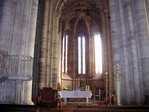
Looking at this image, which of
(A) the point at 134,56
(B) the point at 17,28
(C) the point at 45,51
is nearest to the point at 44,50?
(C) the point at 45,51

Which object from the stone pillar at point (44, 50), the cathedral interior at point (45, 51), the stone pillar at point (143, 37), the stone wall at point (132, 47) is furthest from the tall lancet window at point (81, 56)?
the stone pillar at point (143, 37)

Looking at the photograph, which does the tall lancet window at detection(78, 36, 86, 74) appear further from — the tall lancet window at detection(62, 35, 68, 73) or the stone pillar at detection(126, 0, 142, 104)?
the stone pillar at detection(126, 0, 142, 104)

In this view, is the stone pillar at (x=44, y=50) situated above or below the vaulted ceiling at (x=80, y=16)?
below

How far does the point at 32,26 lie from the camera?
10.1 m

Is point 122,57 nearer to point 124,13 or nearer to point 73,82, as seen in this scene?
point 124,13

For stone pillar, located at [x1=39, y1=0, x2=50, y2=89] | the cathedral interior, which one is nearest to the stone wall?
the cathedral interior

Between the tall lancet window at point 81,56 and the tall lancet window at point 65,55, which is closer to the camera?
the tall lancet window at point 65,55

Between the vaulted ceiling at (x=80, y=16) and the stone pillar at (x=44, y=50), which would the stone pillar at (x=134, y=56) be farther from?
the vaulted ceiling at (x=80, y=16)

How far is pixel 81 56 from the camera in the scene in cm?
2756

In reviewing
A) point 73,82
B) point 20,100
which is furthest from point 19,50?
point 73,82

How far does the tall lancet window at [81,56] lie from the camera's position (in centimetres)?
2700

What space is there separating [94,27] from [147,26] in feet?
59.4

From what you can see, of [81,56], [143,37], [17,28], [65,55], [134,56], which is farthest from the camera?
[81,56]

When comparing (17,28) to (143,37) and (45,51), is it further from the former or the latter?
(143,37)
